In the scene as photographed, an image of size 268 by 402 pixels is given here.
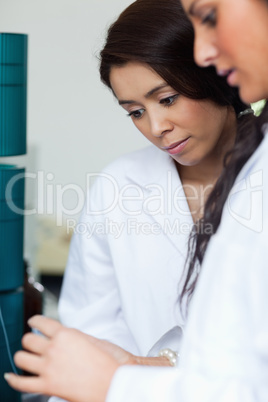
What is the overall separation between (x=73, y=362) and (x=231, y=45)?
0.43 metres

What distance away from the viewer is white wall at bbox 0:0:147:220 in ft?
10.0

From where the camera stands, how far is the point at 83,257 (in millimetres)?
1743

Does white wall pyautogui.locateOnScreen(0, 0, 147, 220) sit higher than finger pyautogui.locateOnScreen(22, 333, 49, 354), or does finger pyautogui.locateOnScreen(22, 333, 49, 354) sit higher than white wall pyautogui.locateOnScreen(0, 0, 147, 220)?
white wall pyautogui.locateOnScreen(0, 0, 147, 220)

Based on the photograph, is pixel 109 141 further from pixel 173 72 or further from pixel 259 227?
pixel 259 227

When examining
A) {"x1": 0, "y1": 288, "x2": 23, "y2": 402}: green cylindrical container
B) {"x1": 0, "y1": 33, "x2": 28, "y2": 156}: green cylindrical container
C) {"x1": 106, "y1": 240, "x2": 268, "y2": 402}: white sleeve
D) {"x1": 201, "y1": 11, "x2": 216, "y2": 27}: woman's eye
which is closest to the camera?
{"x1": 106, "y1": 240, "x2": 268, "y2": 402}: white sleeve

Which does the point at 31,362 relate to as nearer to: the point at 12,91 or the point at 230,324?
the point at 230,324

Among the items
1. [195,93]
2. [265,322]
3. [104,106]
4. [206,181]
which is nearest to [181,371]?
[265,322]

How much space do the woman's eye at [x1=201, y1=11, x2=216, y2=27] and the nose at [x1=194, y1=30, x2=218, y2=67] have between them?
0.01 m

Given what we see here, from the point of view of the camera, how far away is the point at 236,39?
0.77 metres

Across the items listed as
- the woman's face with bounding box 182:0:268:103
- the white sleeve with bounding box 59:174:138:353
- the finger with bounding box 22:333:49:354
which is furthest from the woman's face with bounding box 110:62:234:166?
the finger with bounding box 22:333:49:354

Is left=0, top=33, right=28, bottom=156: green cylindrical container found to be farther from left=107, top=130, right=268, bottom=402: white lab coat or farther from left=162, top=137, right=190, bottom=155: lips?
left=107, top=130, right=268, bottom=402: white lab coat

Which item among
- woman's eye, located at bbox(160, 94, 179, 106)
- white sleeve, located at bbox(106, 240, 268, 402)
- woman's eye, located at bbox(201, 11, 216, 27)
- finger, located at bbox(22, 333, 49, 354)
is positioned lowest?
finger, located at bbox(22, 333, 49, 354)

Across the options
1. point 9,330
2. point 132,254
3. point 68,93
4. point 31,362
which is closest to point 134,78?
point 132,254

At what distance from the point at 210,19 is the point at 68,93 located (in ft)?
7.91
